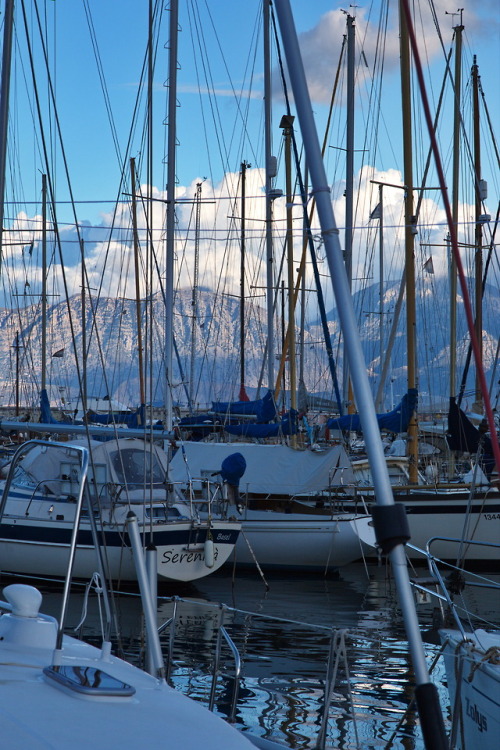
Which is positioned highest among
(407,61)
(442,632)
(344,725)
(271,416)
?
(407,61)

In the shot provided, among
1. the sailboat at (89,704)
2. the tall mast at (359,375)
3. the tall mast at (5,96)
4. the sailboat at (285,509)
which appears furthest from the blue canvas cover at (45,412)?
the tall mast at (359,375)

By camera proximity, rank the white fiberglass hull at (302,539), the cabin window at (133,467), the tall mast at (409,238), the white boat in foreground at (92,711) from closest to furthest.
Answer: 1. the white boat in foreground at (92,711)
2. the cabin window at (133,467)
3. the white fiberglass hull at (302,539)
4. the tall mast at (409,238)

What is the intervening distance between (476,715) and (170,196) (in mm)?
14841

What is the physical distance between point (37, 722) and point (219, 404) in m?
22.8

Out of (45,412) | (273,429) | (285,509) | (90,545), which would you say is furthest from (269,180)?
(90,545)

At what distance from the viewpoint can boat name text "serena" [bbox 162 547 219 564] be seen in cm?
1488

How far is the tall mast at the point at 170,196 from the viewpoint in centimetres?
1793

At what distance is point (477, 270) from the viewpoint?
2380cm

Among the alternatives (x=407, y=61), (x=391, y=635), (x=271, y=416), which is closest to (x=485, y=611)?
(x=391, y=635)

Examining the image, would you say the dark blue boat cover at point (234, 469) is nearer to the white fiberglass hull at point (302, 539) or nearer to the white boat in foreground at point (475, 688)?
the white fiberglass hull at point (302, 539)

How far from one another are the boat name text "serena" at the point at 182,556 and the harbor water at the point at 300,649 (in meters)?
0.65

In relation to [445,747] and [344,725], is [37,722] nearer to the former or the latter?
[445,747]

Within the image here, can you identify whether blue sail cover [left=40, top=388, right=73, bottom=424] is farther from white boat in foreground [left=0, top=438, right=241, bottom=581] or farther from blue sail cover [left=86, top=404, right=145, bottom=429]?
white boat in foreground [left=0, top=438, right=241, bottom=581]

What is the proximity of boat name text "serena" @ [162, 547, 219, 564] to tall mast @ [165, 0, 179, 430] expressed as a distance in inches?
121
